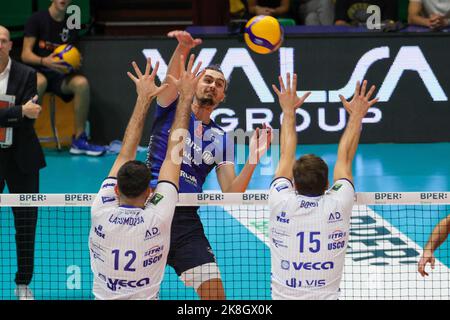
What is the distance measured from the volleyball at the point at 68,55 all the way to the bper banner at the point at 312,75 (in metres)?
0.64

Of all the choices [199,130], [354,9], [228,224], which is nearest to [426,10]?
[354,9]

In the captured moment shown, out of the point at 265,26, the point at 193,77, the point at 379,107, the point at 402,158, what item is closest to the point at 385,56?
the point at 379,107

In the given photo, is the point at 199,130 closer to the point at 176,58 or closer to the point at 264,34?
the point at 176,58

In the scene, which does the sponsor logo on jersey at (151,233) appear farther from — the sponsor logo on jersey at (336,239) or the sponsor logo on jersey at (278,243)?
the sponsor logo on jersey at (336,239)

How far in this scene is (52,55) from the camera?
15.1m

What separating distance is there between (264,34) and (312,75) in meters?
5.20

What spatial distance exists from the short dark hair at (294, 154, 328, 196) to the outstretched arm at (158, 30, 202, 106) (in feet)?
4.89

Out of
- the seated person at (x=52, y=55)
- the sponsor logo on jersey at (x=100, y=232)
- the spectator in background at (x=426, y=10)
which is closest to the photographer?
the sponsor logo on jersey at (x=100, y=232)

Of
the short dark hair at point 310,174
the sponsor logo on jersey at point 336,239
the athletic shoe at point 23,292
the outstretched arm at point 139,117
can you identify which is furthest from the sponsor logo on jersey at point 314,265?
the athletic shoe at point 23,292

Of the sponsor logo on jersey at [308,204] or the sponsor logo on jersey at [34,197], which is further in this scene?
the sponsor logo on jersey at [34,197]

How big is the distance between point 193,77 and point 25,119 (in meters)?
2.75

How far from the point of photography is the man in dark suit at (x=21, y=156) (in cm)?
896

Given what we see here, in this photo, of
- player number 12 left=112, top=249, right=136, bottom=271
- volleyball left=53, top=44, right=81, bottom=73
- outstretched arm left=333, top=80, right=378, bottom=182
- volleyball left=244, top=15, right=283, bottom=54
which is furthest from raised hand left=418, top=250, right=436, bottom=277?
volleyball left=53, top=44, right=81, bottom=73

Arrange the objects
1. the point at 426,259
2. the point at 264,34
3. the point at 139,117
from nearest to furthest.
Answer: the point at 139,117 → the point at 426,259 → the point at 264,34
